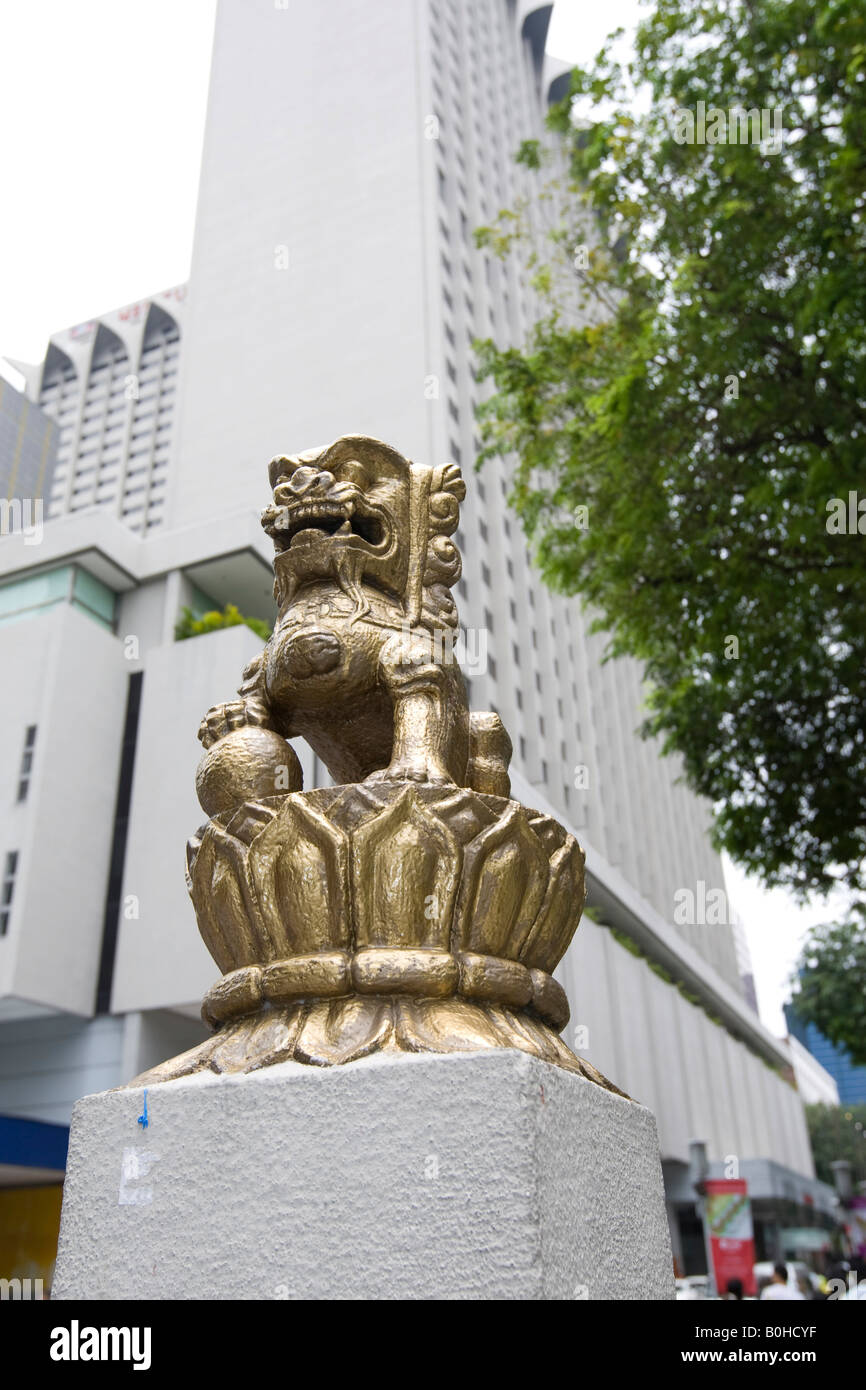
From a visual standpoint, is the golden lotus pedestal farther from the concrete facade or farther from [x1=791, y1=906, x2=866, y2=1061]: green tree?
the concrete facade

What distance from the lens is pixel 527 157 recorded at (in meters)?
9.32

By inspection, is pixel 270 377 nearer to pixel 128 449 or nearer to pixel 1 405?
pixel 1 405

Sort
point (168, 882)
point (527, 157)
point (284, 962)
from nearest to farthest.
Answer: point (284, 962) < point (527, 157) < point (168, 882)

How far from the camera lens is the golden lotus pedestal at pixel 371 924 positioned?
214 cm

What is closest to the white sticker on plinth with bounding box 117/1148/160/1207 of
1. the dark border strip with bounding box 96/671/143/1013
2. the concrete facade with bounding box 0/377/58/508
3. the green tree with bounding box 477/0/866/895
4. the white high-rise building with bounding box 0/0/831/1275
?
the green tree with bounding box 477/0/866/895

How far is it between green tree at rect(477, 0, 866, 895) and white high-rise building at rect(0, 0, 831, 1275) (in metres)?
5.83

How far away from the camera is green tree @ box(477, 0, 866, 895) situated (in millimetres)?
6812

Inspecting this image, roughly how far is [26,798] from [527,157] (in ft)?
33.5

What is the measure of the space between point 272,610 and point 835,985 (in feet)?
36.2

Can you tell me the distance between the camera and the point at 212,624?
15445 millimetres

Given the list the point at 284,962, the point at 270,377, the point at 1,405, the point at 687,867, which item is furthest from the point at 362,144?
the point at 284,962

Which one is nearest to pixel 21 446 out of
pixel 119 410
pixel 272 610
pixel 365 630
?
pixel 119 410

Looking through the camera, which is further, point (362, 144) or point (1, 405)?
point (1, 405)

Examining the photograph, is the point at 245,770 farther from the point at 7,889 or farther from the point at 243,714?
the point at 7,889
